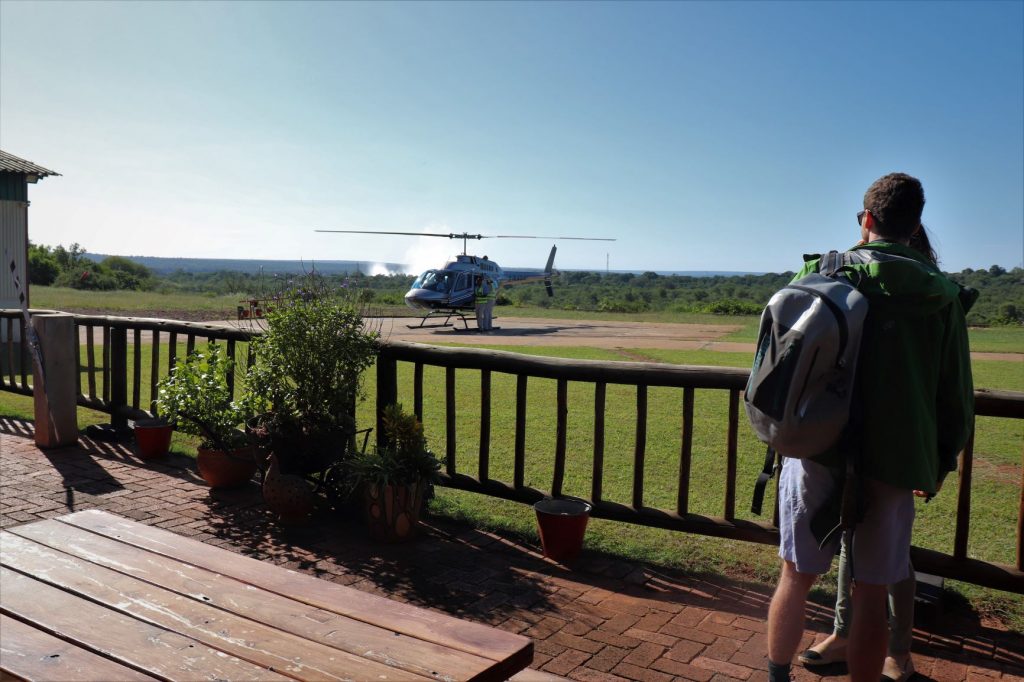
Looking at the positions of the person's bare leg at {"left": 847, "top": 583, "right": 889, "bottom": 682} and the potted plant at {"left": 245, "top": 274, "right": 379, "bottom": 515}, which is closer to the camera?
the person's bare leg at {"left": 847, "top": 583, "right": 889, "bottom": 682}

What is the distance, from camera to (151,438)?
20.8ft

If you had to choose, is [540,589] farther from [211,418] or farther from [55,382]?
[55,382]

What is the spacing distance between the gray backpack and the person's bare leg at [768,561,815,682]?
0.48 metres

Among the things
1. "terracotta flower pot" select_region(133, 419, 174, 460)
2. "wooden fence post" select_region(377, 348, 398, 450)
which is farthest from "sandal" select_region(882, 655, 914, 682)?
"terracotta flower pot" select_region(133, 419, 174, 460)

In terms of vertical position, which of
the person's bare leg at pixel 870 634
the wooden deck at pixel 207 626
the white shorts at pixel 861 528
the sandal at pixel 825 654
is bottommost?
the sandal at pixel 825 654

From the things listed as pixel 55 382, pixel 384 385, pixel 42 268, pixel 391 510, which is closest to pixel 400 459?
pixel 391 510

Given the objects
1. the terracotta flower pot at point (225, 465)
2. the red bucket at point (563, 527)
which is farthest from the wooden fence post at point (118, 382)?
the red bucket at point (563, 527)

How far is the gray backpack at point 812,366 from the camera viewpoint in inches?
92.4

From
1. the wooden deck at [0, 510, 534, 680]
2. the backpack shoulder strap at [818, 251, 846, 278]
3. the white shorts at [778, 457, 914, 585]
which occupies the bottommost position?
the wooden deck at [0, 510, 534, 680]

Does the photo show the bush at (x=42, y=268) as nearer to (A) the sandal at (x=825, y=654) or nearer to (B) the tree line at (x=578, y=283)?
(B) the tree line at (x=578, y=283)

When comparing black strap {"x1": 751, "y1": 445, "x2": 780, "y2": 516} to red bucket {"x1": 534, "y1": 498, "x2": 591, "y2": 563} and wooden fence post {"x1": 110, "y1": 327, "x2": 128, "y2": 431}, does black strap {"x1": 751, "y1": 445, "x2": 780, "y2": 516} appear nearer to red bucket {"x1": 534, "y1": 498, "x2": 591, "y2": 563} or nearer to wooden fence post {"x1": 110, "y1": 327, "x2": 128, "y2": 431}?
red bucket {"x1": 534, "y1": 498, "x2": 591, "y2": 563}

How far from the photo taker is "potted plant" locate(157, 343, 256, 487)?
5.40 m

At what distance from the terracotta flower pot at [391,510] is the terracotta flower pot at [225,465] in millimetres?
1263

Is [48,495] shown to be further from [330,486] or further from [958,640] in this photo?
[958,640]
